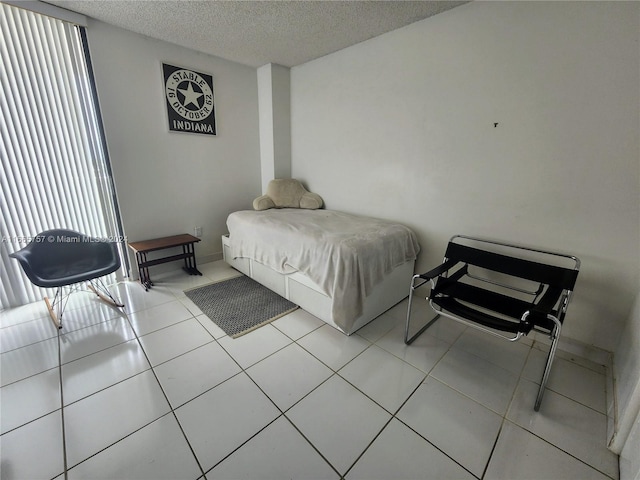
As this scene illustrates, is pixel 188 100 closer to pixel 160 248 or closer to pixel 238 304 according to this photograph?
pixel 160 248

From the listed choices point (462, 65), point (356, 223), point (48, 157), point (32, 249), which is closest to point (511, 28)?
point (462, 65)

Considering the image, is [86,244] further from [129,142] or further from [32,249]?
[129,142]

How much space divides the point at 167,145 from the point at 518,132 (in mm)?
3385

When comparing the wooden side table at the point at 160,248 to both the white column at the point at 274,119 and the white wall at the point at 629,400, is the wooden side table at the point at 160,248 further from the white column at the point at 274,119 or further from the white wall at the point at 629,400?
the white wall at the point at 629,400

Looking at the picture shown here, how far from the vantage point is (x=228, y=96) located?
345cm

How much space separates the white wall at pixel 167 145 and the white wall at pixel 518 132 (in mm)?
1533

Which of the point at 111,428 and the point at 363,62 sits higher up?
the point at 363,62

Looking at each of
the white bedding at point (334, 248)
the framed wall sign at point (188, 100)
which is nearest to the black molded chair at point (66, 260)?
the white bedding at point (334, 248)

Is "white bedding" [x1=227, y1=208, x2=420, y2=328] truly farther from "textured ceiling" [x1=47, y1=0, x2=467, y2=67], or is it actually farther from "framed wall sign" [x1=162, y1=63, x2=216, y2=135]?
"textured ceiling" [x1=47, y1=0, x2=467, y2=67]

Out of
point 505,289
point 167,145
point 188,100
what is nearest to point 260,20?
point 188,100

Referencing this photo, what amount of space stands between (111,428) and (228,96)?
347 centimetres

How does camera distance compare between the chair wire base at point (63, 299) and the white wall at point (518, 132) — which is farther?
the chair wire base at point (63, 299)

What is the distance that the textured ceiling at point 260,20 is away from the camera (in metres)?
2.17

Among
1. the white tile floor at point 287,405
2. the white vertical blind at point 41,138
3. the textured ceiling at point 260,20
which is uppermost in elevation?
the textured ceiling at point 260,20
